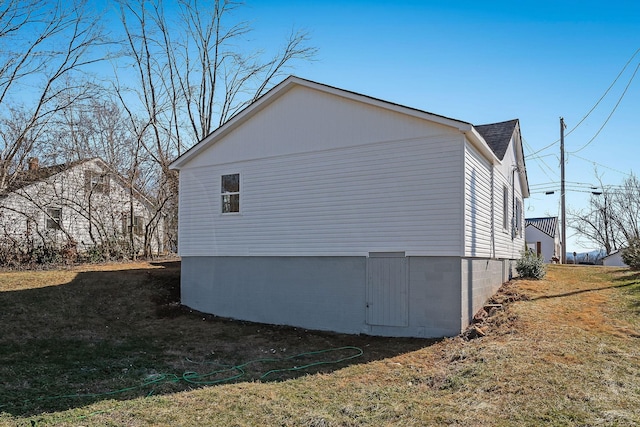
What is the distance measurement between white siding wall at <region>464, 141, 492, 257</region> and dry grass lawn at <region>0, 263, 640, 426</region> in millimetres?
1523

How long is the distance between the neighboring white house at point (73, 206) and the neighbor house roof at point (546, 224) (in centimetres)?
3305

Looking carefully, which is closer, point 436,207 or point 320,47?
point 436,207

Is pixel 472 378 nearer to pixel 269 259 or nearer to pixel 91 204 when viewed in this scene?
pixel 269 259

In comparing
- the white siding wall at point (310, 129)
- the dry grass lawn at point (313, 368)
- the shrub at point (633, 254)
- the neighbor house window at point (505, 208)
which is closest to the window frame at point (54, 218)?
the dry grass lawn at point (313, 368)

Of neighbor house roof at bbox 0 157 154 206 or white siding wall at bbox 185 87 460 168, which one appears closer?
white siding wall at bbox 185 87 460 168

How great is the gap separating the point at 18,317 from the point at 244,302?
Result: 17.8ft

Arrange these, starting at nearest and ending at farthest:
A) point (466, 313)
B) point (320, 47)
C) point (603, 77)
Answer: point (466, 313) → point (603, 77) → point (320, 47)

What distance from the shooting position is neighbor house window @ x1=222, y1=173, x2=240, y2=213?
13227 millimetres

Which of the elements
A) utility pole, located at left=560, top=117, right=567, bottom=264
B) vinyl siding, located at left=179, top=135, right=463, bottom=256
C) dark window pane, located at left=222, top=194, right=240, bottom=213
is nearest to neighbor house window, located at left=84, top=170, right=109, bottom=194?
vinyl siding, located at left=179, top=135, right=463, bottom=256

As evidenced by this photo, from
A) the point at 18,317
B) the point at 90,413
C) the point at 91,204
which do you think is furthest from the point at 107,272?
the point at 90,413

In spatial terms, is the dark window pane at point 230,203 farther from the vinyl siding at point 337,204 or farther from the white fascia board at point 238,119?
the white fascia board at point 238,119

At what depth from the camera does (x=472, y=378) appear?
7.04 meters

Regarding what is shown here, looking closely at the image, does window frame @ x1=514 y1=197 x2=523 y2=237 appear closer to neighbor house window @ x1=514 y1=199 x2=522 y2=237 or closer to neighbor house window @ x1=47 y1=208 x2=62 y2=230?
neighbor house window @ x1=514 y1=199 x2=522 y2=237

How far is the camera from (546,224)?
43125 mm
